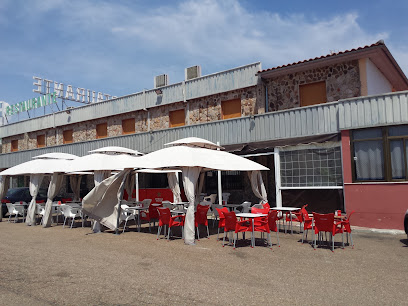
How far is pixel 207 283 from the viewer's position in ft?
17.6

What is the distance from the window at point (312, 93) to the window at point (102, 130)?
42.6 ft

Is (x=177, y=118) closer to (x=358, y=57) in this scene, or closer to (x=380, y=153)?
(x=358, y=57)

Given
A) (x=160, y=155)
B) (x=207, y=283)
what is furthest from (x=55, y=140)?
(x=207, y=283)

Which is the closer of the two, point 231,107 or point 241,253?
point 241,253

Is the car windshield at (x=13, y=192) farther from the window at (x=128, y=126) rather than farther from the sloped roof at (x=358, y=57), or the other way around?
the sloped roof at (x=358, y=57)

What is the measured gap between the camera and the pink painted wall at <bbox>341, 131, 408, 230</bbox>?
10.6m

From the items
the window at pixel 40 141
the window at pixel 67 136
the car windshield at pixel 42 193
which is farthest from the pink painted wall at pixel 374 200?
the window at pixel 40 141

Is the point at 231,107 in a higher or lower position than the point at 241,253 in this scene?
higher

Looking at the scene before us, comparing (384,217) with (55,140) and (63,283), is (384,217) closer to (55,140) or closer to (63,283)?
(63,283)

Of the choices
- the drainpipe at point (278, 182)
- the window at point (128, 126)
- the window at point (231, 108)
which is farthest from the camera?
the window at point (128, 126)

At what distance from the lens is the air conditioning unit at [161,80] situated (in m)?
20.6

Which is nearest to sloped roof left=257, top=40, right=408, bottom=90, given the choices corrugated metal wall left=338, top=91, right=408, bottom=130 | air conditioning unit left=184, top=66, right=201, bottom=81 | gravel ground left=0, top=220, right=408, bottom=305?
corrugated metal wall left=338, top=91, right=408, bottom=130

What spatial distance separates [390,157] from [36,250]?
402 inches

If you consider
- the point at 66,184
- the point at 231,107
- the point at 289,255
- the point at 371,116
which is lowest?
the point at 289,255
